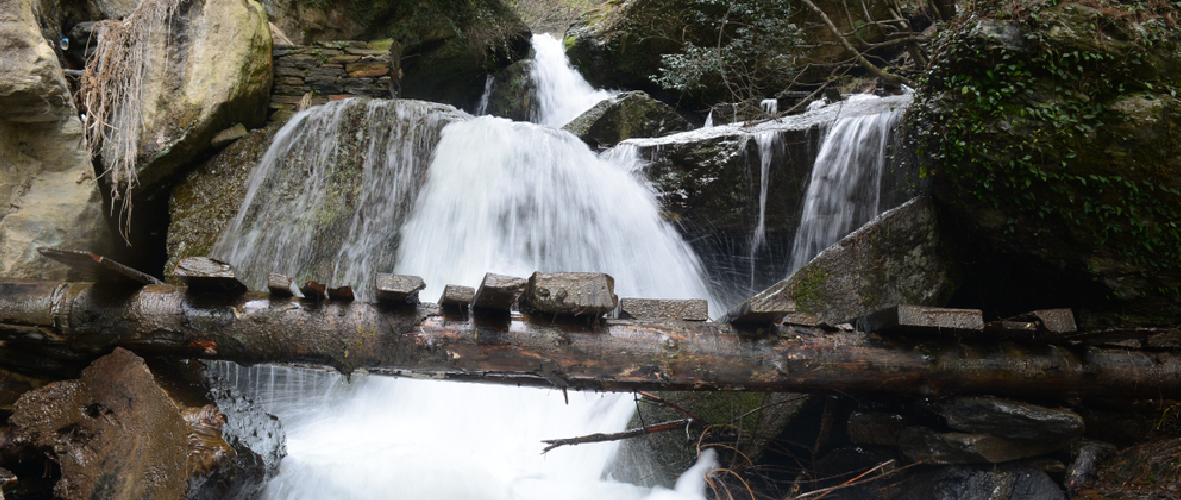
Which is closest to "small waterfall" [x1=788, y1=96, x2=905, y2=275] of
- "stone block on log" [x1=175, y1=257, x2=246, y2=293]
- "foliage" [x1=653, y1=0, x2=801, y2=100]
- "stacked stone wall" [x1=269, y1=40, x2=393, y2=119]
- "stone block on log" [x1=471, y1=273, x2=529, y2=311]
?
"foliage" [x1=653, y1=0, x2=801, y2=100]

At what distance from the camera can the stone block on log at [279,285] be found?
2.81 meters

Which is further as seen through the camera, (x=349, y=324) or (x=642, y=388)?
(x=642, y=388)

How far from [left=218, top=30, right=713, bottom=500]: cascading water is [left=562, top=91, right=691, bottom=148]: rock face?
1938 millimetres

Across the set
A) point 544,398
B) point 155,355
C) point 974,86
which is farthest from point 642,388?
point 974,86

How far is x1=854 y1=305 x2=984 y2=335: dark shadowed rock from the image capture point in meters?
3.07

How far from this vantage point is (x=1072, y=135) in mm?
4301

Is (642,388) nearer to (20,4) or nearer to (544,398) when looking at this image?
(544,398)

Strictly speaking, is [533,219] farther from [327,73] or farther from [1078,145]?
[1078,145]

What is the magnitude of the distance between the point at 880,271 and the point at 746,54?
5860mm

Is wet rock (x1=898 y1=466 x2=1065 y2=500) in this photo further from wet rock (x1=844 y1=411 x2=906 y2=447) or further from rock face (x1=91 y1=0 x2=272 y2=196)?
rock face (x1=91 y1=0 x2=272 y2=196)

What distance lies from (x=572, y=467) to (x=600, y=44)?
885cm

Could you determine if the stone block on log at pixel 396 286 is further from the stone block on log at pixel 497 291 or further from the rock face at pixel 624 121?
the rock face at pixel 624 121

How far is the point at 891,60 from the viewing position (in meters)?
10.0

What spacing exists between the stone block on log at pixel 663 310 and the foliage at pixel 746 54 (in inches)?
264
